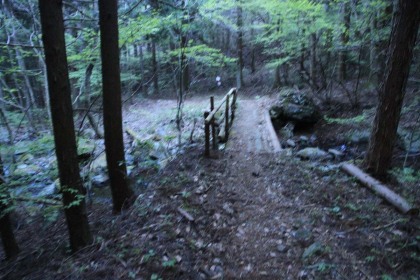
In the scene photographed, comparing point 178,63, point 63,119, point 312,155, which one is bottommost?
point 312,155

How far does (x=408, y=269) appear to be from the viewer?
389cm

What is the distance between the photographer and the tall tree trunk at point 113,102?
5.36m

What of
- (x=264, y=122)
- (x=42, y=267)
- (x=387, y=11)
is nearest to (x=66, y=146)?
(x=42, y=267)

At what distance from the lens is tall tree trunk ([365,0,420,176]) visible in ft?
18.1

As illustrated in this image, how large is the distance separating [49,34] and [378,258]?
526 cm

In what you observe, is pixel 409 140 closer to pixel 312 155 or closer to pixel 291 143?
pixel 312 155

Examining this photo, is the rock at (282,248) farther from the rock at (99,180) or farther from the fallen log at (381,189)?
the rock at (99,180)

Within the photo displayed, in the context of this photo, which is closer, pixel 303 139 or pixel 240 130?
pixel 240 130

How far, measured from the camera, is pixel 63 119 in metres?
4.06

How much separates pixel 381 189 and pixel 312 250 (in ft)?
8.36

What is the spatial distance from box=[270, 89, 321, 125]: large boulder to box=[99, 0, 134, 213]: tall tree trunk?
8.92 meters

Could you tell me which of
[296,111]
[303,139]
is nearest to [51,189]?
[303,139]

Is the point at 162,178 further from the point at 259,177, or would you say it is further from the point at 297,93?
the point at 297,93

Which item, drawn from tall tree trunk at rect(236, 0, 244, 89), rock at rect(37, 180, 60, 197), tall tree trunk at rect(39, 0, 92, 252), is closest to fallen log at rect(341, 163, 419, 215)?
tall tree trunk at rect(39, 0, 92, 252)
